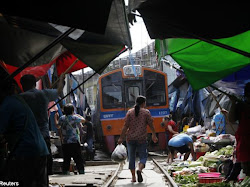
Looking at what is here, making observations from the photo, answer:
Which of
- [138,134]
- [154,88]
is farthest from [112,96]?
[138,134]

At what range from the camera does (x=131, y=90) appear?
18141mm

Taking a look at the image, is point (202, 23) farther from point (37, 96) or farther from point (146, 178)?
point (146, 178)

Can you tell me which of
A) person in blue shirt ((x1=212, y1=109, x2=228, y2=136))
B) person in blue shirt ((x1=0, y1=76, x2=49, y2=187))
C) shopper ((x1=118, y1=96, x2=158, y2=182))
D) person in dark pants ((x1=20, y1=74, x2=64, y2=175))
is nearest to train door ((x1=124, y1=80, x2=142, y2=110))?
person in blue shirt ((x1=212, y1=109, x2=228, y2=136))

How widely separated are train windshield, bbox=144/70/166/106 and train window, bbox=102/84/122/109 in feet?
3.84

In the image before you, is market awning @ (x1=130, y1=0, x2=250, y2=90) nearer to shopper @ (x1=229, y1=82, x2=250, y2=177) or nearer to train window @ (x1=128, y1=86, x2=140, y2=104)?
shopper @ (x1=229, y1=82, x2=250, y2=177)

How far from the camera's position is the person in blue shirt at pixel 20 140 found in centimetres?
462

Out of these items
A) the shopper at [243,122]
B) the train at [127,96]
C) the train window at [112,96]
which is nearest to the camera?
the shopper at [243,122]

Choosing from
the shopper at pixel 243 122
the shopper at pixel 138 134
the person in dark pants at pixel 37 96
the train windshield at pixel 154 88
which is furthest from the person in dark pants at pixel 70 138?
the train windshield at pixel 154 88

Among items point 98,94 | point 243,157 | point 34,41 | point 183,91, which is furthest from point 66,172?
point 183,91

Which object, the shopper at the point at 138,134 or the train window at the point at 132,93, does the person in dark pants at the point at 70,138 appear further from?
the train window at the point at 132,93

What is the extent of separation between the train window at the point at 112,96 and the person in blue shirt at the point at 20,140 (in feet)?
42.3

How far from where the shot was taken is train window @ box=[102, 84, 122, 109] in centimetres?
1783

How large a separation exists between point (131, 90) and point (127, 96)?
1.08ft

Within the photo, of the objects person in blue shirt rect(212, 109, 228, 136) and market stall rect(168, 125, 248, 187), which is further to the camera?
person in blue shirt rect(212, 109, 228, 136)
